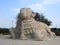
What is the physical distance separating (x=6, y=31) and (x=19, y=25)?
20.9m

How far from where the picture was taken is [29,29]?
2575 centimetres

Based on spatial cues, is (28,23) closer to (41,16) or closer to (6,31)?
(6,31)

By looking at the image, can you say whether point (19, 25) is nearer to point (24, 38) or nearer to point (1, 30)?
point (24, 38)

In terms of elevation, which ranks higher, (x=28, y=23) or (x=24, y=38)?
(x=28, y=23)

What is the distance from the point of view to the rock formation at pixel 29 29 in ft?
79.8

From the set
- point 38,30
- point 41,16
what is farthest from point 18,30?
point 41,16

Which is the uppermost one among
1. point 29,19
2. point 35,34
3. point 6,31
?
point 29,19

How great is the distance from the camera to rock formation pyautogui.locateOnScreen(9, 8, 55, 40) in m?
24.3

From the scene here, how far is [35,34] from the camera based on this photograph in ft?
78.3

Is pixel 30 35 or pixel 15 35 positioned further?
pixel 15 35

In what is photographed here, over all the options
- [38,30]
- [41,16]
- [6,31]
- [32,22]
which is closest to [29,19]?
[32,22]

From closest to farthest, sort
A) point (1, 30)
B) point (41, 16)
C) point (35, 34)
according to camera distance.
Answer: point (35, 34)
point (1, 30)
point (41, 16)

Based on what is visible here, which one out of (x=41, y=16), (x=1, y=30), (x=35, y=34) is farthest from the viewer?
(x=41, y=16)

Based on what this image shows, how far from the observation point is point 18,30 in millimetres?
26750
